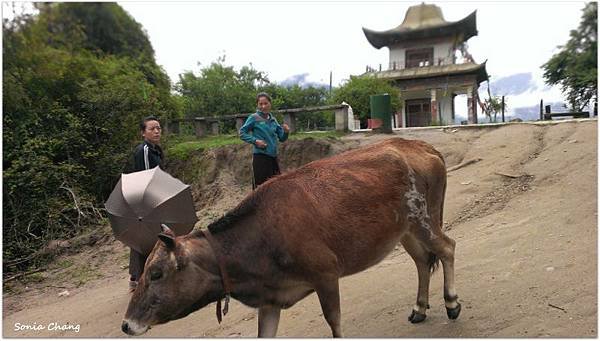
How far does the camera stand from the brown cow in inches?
120

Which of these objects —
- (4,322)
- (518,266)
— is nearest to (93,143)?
(4,322)

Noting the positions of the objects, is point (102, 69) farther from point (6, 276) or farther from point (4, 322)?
point (4, 322)

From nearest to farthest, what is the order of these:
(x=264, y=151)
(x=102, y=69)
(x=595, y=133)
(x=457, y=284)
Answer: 1. (x=457, y=284)
2. (x=264, y=151)
3. (x=595, y=133)
4. (x=102, y=69)

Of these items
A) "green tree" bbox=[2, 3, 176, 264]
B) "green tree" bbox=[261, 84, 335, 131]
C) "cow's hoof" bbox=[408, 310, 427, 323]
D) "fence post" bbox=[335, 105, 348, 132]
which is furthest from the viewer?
"green tree" bbox=[261, 84, 335, 131]

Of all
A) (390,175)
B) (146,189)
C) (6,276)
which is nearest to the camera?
(390,175)

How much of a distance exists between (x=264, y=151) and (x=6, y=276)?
595cm

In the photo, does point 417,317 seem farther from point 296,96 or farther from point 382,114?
point 296,96

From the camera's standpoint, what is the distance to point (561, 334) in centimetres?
336

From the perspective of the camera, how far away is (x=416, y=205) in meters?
3.96

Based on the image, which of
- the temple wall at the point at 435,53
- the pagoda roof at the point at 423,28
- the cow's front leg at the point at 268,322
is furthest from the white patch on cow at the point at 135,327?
the pagoda roof at the point at 423,28

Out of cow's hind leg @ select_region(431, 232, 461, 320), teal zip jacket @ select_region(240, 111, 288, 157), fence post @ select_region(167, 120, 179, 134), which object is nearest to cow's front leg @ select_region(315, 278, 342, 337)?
cow's hind leg @ select_region(431, 232, 461, 320)

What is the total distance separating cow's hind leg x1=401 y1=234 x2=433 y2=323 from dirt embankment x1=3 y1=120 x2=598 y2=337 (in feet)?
0.35

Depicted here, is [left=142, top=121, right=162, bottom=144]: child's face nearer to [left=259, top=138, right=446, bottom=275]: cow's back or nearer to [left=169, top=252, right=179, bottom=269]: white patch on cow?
[left=259, top=138, right=446, bottom=275]: cow's back

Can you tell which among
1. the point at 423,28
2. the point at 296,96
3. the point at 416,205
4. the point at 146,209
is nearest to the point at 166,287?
the point at 146,209
